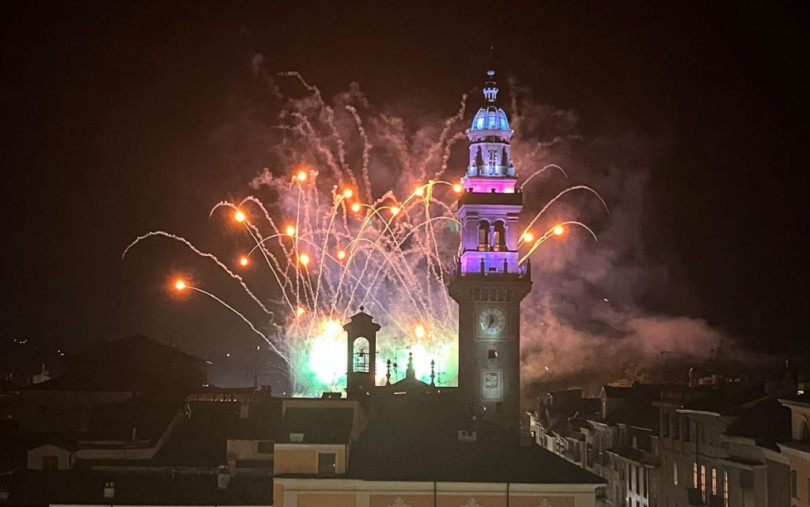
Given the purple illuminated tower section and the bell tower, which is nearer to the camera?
the bell tower

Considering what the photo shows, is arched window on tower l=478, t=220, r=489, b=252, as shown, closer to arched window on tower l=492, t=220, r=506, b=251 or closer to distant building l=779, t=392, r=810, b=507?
arched window on tower l=492, t=220, r=506, b=251

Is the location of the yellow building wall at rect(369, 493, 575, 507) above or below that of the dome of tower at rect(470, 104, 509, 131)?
below

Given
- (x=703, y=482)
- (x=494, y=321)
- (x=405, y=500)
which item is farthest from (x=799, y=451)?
(x=494, y=321)

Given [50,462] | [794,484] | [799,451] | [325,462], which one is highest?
[799,451]

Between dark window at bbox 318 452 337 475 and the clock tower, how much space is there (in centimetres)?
2725

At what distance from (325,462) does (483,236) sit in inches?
1198

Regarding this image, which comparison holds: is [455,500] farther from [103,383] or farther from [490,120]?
[103,383]

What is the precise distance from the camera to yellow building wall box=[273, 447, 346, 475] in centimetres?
4419

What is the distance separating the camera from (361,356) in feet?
209

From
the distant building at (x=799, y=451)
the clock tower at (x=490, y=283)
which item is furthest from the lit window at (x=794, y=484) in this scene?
the clock tower at (x=490, y=283)

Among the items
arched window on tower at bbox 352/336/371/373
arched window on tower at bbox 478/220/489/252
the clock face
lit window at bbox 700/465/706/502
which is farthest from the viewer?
arched window on tower at bbox 478/220/489/252

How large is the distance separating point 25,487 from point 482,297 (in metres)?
29.1

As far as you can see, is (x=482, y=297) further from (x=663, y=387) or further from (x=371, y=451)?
(x=371, y=451)

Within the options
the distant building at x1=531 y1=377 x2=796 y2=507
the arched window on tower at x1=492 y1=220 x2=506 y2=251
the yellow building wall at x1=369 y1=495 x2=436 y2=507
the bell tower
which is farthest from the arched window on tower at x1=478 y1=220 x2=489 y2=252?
the yellow building wall at x1=369 y1=495 x2=436 y2=507
